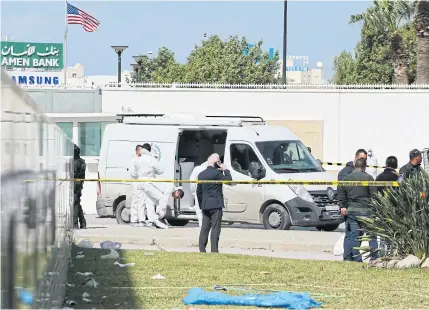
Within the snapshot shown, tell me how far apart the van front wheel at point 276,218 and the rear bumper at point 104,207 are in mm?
3679

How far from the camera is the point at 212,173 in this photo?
16703 millimetres

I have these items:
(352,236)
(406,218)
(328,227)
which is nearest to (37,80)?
(328,227)

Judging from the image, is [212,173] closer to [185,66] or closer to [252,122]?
[252,122]

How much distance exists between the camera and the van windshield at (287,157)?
21906mm

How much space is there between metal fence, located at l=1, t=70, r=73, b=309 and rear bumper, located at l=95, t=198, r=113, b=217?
52.6 ft

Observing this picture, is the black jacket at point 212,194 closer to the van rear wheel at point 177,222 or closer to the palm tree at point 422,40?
the van rear wheel at point 177,222

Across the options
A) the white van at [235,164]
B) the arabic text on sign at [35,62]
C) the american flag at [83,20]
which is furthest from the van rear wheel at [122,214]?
the arabic text on sign at [35,62]

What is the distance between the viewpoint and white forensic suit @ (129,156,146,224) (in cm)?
2208

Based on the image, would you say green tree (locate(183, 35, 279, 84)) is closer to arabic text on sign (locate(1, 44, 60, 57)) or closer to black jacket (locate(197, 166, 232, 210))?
arabic text on sign (locate(1, 44, 60, 57))

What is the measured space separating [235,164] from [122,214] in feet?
9.67

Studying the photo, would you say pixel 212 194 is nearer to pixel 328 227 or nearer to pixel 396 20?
pixel 328 227

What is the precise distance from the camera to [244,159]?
72.5ft

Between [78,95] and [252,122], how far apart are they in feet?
48.6

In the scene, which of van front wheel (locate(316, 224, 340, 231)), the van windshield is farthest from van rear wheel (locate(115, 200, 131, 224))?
van front wheel (locate(316, 224, 340, 231))
